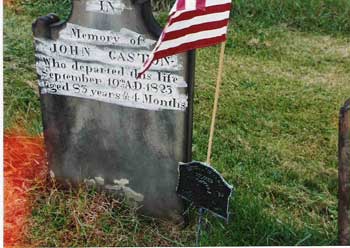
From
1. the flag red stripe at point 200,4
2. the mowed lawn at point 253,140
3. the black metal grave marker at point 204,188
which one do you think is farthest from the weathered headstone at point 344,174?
the flag red stripe at point 200,4

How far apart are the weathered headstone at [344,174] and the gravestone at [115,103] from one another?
757 millimetres

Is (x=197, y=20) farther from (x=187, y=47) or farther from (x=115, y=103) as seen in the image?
(x=115, y=103)

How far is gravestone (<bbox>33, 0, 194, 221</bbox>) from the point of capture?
3398mm

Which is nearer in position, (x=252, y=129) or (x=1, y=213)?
(x=1, y=213)

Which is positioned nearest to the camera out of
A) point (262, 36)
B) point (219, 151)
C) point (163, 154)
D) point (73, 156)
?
point (163, 154)

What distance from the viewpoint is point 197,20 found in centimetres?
313

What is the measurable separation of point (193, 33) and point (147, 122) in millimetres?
606

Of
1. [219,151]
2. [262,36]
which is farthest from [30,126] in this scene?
[262,36]

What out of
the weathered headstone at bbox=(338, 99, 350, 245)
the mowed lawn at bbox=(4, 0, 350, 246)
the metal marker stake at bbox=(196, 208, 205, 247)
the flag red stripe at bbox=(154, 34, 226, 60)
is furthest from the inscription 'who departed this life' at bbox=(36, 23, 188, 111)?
the weathered headstone at bbox=(338, 99, 350, 245)

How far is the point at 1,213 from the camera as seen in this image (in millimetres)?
3781

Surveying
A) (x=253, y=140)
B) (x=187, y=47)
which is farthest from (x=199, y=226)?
(x=253, y=140)

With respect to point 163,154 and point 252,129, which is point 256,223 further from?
point 252,129

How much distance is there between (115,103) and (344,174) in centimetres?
121

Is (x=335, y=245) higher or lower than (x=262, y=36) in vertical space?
lower
